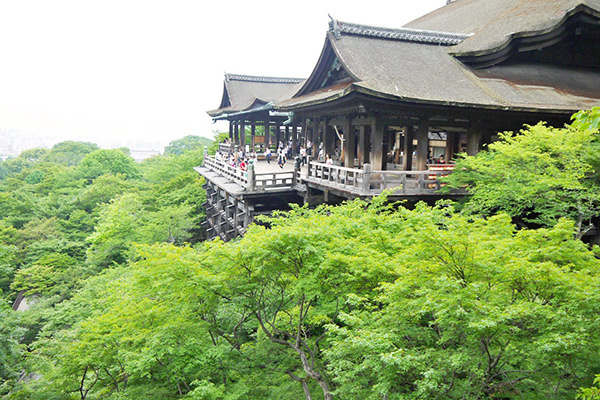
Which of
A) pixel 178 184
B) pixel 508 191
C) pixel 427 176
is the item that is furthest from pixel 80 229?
pixel 508 191

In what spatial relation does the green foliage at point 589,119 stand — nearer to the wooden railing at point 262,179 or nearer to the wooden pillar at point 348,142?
the wooden pillar at point 348,142

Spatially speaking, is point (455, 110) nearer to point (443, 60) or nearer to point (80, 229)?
point (443, 60)

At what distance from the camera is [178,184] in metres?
35.8

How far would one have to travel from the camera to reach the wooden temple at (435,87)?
13.8 m

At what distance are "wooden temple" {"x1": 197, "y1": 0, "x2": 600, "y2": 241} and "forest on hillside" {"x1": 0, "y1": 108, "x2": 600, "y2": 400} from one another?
2.18 meters

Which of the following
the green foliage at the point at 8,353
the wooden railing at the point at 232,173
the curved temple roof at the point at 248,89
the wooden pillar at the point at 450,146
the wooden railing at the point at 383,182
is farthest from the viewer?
the curved temple roof at the point at 248,89

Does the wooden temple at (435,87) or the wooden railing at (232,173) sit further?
the wooden railing at (232,173)

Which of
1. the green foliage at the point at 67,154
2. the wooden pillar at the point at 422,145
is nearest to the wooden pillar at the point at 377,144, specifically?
the wooden pillar at the point at 422,145

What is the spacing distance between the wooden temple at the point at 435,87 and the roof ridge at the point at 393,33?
1.8 inches

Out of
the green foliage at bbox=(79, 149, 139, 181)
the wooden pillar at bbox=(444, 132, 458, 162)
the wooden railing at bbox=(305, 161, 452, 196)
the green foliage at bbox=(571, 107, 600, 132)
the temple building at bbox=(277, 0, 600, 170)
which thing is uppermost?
the temple building at bbox=(277, 0, 600, 170)

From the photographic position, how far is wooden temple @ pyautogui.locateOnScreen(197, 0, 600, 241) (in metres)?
13.8

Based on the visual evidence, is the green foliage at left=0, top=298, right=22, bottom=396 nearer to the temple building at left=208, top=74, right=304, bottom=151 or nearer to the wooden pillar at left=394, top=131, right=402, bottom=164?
the wooden pillar at left=394, top=131, right=402, bottom=164

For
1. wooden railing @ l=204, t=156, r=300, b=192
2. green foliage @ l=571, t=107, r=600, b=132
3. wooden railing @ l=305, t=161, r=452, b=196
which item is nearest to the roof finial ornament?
wooden railing @ l=305, t=161, r=452, b=196

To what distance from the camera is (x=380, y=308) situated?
8.18 m
